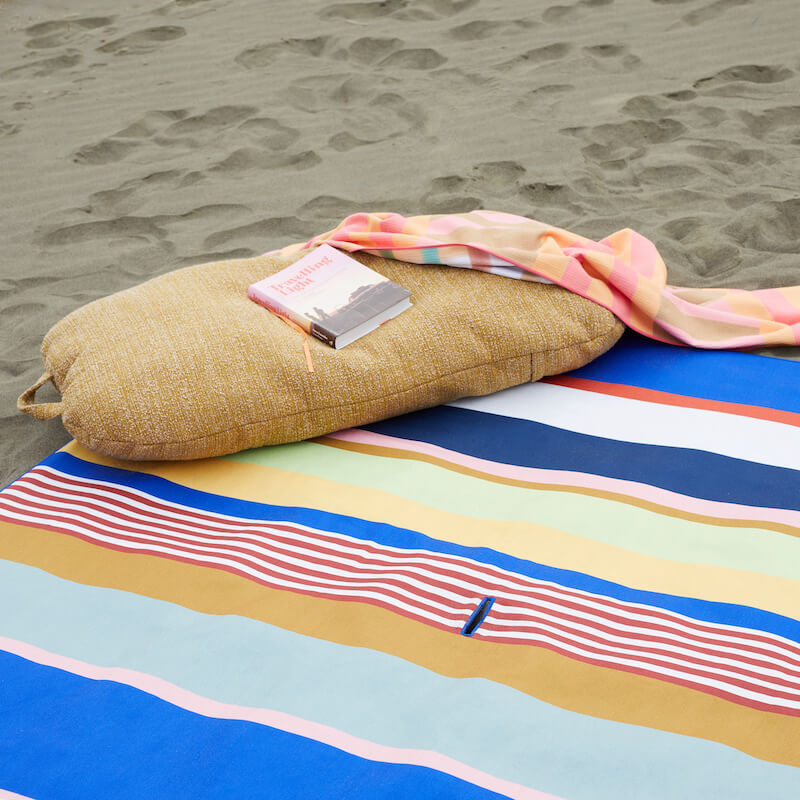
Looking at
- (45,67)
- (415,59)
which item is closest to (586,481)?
(415,59)

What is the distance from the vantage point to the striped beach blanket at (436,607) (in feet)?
4.69

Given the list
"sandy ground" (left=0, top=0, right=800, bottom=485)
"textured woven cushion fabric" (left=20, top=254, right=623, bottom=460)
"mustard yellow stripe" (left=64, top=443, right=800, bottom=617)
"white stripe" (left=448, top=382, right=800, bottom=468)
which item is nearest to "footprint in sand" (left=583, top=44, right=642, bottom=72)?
"sandy ground" (left=0, top=0, right=800, bottom=485)

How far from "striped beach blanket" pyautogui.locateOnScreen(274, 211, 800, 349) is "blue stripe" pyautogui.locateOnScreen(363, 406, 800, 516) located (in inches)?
14.8

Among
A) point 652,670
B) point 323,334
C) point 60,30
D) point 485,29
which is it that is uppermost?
point 60,30

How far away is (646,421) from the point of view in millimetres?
2125

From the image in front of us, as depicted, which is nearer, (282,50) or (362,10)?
(282,50)

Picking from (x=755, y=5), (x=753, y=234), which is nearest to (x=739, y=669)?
(x=753, y=234)

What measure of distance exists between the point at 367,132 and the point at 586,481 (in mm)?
2202

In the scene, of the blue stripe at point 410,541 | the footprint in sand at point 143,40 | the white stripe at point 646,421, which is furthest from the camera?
the footprint in sand at point 143,40

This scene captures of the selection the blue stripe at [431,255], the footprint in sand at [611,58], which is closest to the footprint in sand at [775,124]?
the footprint in sand at [611,58]

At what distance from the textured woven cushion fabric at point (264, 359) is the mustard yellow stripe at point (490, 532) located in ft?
0.21

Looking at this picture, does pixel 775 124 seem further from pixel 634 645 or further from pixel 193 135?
pixel 634 645

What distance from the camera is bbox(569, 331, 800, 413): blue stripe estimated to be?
2.18 meters

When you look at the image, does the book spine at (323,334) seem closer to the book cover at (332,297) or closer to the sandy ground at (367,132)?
the book cover at (332,297)
